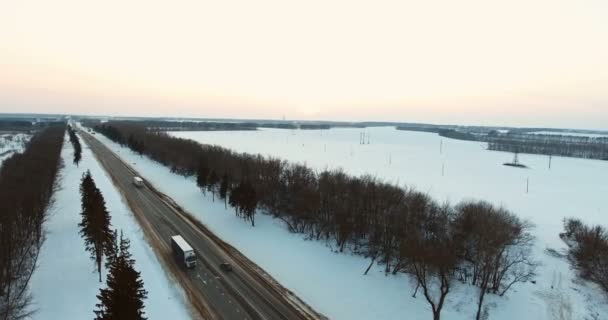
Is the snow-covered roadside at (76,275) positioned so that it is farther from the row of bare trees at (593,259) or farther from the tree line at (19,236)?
the row of bare trees at (593,259)

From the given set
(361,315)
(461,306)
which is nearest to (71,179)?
(361,315)

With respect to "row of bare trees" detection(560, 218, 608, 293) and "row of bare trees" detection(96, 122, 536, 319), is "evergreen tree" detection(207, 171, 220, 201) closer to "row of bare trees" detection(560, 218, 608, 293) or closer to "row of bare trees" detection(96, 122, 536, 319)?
"row of bare trees" detection(96, 122, 536, 319)

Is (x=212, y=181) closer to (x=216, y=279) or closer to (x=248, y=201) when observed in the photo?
(x=248, y=201)

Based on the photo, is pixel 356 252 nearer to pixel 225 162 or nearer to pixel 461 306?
pixel 461 306

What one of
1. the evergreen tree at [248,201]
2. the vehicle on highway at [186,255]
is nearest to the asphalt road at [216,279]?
the vehicle on highway at [186,255]

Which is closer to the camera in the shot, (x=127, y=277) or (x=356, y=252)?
(x=127, y=277)

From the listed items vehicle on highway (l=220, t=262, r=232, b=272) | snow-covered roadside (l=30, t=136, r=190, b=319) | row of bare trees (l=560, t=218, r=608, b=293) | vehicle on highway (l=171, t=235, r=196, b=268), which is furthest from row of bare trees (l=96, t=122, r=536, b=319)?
snow-covered roadside (l=30, t=136, r=190, b=319)
